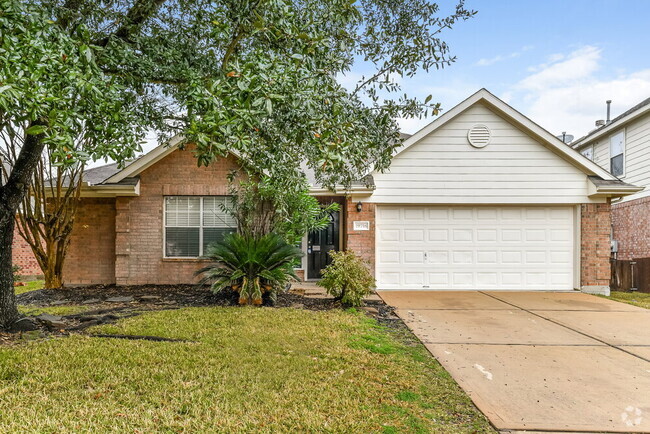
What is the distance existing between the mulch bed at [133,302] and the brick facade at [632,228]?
10012mm

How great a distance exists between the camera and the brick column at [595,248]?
10633mm

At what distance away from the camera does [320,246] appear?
12.1m

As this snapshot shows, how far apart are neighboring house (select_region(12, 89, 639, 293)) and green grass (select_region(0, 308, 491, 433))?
5036 millimetres

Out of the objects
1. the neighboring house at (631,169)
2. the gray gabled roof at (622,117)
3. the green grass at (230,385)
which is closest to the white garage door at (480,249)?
the neighboring house at (631,169)

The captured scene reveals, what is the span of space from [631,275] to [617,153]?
4853 mm

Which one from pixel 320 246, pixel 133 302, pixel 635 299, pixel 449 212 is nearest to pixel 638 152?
pixel 635 299

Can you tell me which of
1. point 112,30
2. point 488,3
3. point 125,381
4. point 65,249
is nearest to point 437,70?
point 488,3

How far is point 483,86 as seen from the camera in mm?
10570

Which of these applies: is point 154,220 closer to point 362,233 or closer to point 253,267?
point 253,267

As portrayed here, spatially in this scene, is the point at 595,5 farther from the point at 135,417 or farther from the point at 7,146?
the point at 7,146

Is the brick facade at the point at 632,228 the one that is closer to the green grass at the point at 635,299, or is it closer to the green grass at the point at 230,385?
the green grass at the point at 635,299

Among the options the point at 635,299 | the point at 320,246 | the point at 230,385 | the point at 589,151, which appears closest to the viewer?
the point at 230,385

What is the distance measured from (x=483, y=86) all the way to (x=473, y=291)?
5.25 meters

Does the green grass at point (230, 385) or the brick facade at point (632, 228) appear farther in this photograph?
the brick facade at point (632, 228)
